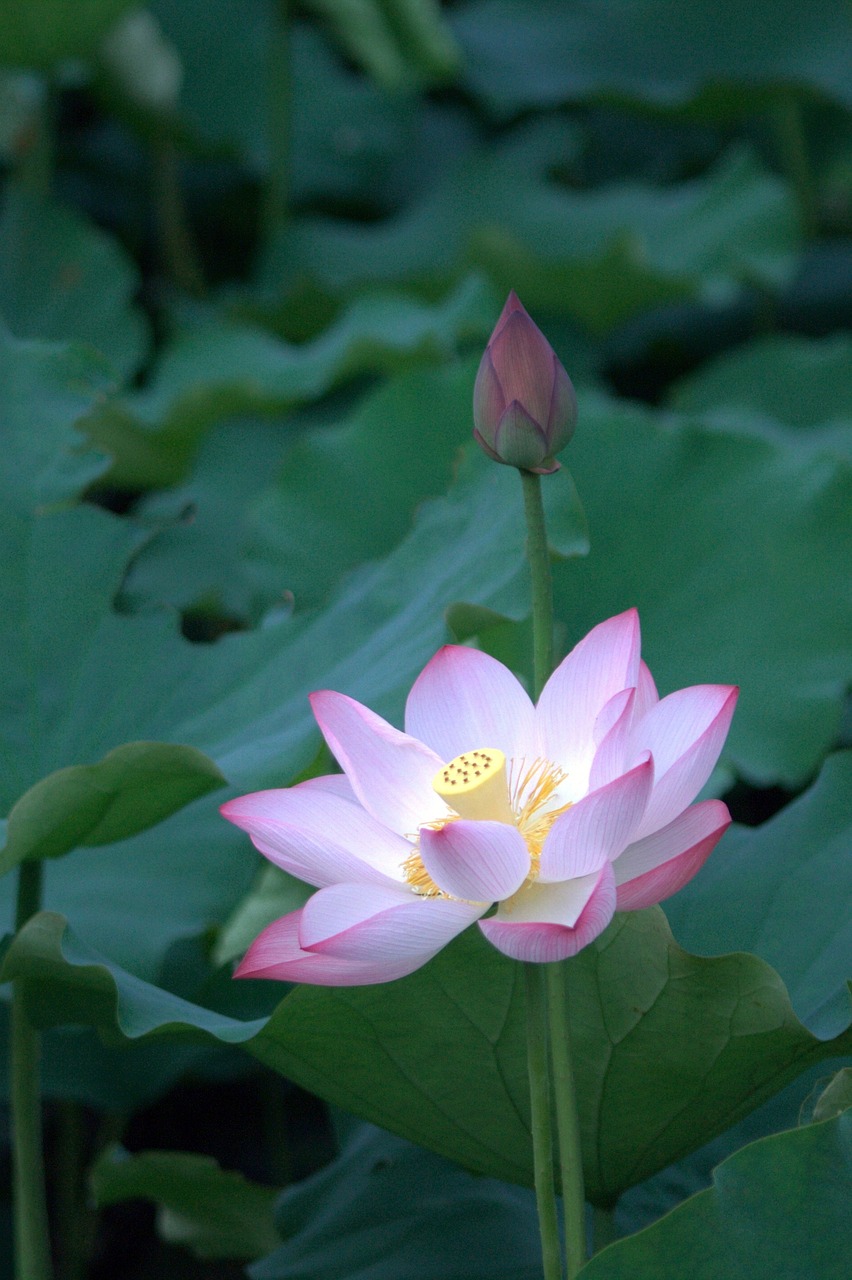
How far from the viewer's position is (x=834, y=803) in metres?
0.73

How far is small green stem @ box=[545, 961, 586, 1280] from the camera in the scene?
20.3 inches

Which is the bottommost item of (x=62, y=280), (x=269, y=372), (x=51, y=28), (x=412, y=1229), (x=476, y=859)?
(x=62, y=280)

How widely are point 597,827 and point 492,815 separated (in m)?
0.07

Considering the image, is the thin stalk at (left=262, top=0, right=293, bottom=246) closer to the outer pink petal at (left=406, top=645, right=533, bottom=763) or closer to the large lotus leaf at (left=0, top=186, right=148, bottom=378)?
the large lotus leaf at (left=0, top=186, right=148, bottom=378)

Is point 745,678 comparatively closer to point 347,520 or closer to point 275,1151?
point 347,520

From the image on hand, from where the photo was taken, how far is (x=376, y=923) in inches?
18.5

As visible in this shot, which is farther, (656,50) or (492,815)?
(656,50)

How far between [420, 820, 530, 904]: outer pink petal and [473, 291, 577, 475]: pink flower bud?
150mm

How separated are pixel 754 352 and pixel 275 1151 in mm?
1210

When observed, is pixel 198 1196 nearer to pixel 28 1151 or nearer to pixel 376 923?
pixel 28 1151

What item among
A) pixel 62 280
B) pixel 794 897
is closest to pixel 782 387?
pixel 62 280

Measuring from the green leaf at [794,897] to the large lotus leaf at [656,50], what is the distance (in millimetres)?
1777

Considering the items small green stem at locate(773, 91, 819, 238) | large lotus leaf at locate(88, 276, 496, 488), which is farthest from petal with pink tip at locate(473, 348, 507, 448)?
small green stem at locate(773, 91, 819, 238)

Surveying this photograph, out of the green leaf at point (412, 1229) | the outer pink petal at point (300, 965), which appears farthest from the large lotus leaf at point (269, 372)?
the outer pink petal at point (300, 965)
